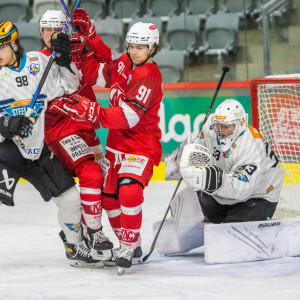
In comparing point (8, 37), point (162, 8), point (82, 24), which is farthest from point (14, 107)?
point (162, 8)

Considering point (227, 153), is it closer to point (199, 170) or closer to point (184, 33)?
point (199, 170)

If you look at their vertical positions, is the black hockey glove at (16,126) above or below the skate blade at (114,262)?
above

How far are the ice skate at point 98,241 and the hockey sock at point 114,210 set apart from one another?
0.30 ft

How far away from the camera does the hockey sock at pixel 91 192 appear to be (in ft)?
11.9

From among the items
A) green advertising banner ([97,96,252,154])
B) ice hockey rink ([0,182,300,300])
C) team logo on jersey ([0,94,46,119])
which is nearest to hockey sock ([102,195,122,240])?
ice hockey rink ([0,182,300,300])

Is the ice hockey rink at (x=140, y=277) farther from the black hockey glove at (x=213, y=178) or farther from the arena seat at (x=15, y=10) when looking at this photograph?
the arena seat at (x=15, y=10)

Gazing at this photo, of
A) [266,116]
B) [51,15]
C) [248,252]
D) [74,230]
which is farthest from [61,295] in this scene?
[266,116]

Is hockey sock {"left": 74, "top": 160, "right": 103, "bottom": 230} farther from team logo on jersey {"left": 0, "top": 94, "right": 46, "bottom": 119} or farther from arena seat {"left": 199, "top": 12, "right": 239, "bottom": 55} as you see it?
arena seat {"left": 199, "top": 12, "right": 239, "bottom": 55}

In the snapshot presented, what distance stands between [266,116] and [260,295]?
1780 mm

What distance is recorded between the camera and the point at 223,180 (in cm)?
354

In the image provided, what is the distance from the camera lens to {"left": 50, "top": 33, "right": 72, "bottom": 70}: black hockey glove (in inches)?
137

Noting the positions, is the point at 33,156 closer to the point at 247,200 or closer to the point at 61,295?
the point at 61,295

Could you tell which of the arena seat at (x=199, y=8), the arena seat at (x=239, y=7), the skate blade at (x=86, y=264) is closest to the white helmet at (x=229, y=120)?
the skate blade at (x=86, y=264)

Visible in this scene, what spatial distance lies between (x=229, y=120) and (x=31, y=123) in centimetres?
84
